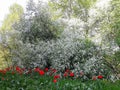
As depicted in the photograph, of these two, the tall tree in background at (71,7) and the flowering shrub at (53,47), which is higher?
the tall tree in background at (71,7)

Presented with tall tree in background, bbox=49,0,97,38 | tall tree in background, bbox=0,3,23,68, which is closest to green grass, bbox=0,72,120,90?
tall tree in background, bbox=49,0,97,38

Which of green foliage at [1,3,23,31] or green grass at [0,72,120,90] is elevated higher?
green foliage at [1,3,23,31]

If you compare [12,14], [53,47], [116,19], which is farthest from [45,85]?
[12,14]

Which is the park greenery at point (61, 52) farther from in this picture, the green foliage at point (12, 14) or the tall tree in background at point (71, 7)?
the green foliage at point (12, 14)

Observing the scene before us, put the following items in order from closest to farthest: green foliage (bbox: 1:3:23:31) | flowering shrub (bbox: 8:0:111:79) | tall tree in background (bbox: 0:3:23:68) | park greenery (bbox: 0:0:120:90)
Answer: park greenery (bbox: 0:0:120:90), flowering shrub (bbox: 8:0:111:79), tall tree in background (bbox: 0:3:23:68), green foliage (bbox: 1:3:23:31)

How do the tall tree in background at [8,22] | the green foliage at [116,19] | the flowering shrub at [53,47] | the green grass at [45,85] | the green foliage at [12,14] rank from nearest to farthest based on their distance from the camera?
the green grass at [45,85], the flowering shrub at [53,47], the green foliage at [116,19], the tall tree in background at [8,22], the green foliage at [12,14]

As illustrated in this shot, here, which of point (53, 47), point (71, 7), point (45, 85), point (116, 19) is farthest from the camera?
point (71, 7)

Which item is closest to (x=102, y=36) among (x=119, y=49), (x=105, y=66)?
(x=119, y=49)

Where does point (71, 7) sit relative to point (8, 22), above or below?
above

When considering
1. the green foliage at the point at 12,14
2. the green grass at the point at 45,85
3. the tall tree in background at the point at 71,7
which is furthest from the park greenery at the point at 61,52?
the green foliage at the point at 12,14

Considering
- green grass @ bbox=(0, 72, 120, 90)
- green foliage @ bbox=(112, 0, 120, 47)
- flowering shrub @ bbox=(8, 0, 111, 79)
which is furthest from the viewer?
green foliage @ bbox=(112, 0, 120, 47)

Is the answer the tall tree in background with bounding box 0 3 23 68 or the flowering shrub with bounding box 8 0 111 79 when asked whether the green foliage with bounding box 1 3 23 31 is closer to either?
the tall tree in background with bounding box 0 3 23 68

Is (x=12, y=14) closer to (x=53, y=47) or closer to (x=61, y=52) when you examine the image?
(x=53, y=47)

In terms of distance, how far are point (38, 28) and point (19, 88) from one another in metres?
8.03
